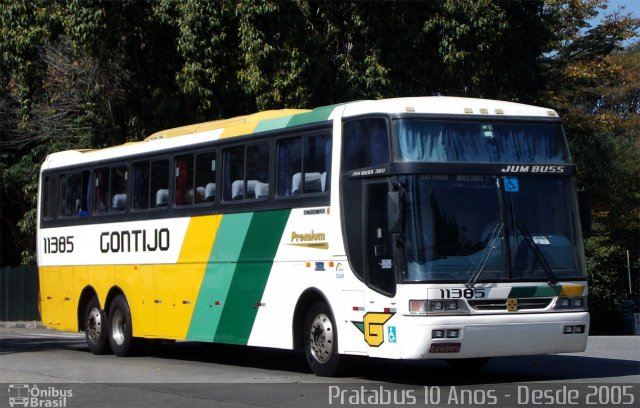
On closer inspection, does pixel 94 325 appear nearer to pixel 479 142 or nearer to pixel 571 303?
pixel 479 142

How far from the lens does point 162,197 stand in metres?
18.2

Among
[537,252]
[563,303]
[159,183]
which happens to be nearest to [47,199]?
[159,183]

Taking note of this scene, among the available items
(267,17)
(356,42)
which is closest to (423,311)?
(267,17)

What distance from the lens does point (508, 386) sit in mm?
13062

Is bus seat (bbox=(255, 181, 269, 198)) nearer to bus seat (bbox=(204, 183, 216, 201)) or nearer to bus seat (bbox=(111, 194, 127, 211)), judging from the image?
bus seat (bbox=(204, 183, 216, 201))

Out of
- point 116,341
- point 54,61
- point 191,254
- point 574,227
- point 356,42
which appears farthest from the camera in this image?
point 54,61

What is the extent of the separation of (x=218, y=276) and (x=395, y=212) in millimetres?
4749

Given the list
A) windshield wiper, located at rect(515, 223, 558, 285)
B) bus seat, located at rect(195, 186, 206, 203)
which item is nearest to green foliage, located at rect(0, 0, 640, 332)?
bus seat, located at rect(195, 186, 206, 203)

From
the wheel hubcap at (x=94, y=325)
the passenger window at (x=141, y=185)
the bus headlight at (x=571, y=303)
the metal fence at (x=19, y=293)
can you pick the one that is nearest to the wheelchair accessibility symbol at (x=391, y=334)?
the bus headlight at (x=571, y=303)

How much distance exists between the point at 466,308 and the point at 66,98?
67.5 feet

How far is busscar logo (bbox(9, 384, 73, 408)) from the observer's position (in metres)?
12.3

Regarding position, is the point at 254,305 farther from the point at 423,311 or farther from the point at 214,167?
the point at 423,311

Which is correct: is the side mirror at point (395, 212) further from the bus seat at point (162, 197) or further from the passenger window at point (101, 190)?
the passenger window at point (101, 190)

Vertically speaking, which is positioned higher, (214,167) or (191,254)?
(214,167)
